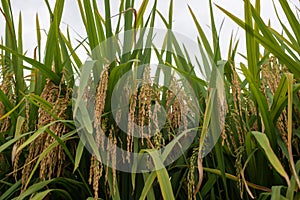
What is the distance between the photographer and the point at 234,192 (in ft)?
3.94

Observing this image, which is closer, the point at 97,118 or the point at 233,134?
the point at 97,118

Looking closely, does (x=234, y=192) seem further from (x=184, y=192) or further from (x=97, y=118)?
(x=97, y=118)

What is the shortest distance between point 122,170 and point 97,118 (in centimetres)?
18

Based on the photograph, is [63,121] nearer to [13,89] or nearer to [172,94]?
[172,94]

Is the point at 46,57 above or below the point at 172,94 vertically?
above

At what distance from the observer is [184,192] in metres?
1.23

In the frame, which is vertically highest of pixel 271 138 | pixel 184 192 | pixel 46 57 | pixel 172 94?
pixel 46 57

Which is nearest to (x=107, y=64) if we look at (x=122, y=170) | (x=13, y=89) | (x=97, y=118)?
(x=97, y=118)

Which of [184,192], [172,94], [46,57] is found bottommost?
[184,192]

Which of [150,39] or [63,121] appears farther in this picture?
[150,39]

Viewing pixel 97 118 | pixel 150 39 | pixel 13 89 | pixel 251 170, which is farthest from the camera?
pixel 13 89

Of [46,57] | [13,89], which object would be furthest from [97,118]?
[13,89]

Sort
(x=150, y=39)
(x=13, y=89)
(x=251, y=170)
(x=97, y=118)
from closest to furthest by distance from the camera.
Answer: (x=97, y=118), (x=251, y=170), (x=150, y=39), (x=13, y=89)

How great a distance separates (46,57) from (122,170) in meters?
0.41
